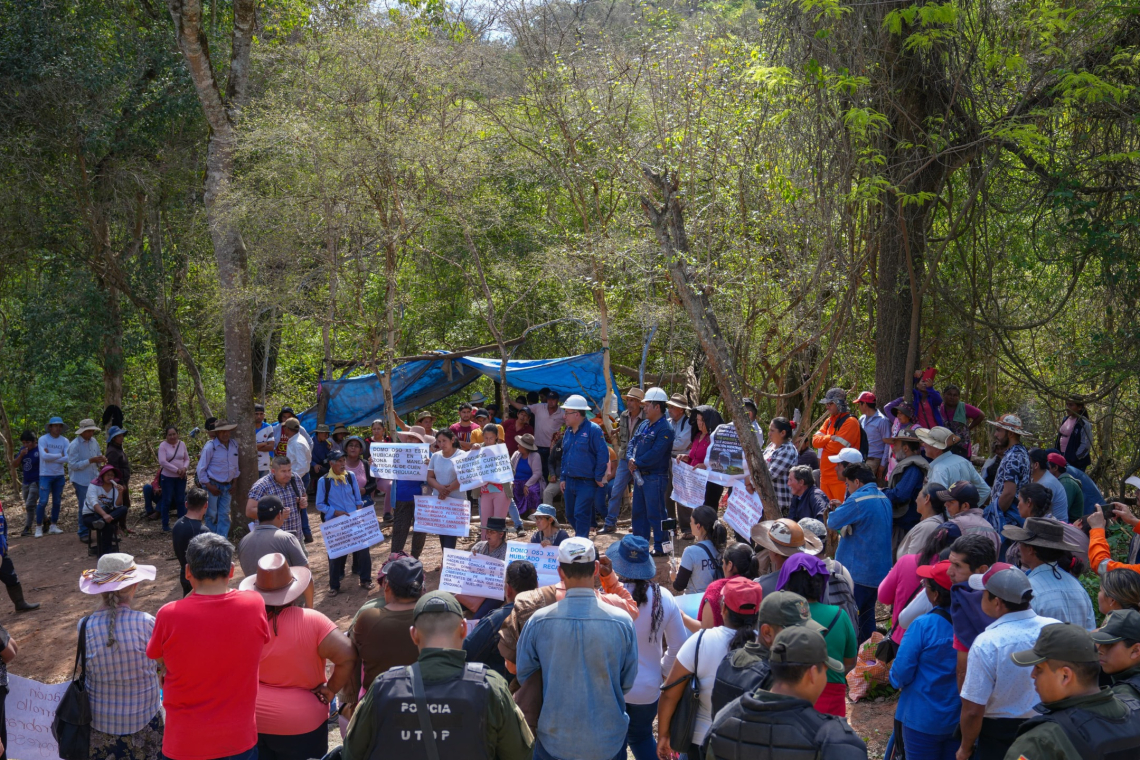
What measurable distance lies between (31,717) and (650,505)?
609cm

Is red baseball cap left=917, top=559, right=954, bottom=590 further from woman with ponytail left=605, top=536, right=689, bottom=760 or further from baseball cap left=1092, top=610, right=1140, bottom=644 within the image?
woman with ponytail left=605, top=536, right=689, bottom=760

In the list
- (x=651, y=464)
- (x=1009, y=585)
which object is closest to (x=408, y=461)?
(x=651, y=464)

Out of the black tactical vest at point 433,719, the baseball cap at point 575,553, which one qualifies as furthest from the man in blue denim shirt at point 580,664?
the black tactical vest at point 433,719

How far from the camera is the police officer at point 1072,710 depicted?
308cm

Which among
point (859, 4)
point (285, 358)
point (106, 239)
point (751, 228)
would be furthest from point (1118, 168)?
point (285, 358)

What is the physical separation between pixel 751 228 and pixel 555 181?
621 centimetres

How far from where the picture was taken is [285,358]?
25.7m

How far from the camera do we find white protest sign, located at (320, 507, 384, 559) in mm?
9000

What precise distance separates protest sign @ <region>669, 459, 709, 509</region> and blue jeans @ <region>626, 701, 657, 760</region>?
15.5ft

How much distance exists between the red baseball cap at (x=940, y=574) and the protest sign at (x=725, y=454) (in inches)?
174

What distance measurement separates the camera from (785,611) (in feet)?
12.2

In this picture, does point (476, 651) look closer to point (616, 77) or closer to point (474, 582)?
point (474, 582)

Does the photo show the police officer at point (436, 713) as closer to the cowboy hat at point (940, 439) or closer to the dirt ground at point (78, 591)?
the dirt ground at point (78, 591)

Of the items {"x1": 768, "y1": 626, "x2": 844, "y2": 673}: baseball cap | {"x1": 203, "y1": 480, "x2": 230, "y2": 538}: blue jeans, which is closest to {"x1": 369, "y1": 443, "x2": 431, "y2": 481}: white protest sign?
{"x1": 203, "y1": 480, "x2": 230, "y2": 538}: blue jeans
